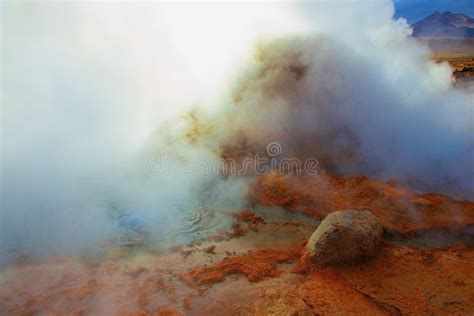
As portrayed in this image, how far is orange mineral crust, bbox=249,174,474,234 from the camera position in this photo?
5.30 m

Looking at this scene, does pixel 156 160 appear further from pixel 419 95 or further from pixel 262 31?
pixel 419 95

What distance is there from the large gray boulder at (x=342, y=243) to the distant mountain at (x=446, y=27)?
91.2 ft

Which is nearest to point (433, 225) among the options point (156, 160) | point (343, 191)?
point (343, 191)

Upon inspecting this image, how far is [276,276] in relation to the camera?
14.8 feet

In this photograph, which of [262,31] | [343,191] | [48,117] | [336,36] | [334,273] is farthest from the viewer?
[262,31]

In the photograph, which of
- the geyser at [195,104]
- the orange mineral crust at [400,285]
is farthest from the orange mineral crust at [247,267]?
the geyser at [195,104]

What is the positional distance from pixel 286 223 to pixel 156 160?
335 cm

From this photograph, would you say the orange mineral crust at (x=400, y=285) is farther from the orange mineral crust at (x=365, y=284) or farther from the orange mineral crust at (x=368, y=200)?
the orange mineral crust at (x=368, y=200)

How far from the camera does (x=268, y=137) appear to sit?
8.00 meters

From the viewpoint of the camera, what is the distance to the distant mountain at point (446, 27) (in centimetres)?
2635

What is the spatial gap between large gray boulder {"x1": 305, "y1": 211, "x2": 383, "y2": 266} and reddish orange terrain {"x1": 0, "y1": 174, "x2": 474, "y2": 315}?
4.7 inches

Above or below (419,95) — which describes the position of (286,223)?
below

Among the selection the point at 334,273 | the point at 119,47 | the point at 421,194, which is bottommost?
the point at 334,273

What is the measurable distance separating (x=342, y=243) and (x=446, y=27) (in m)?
29.1
